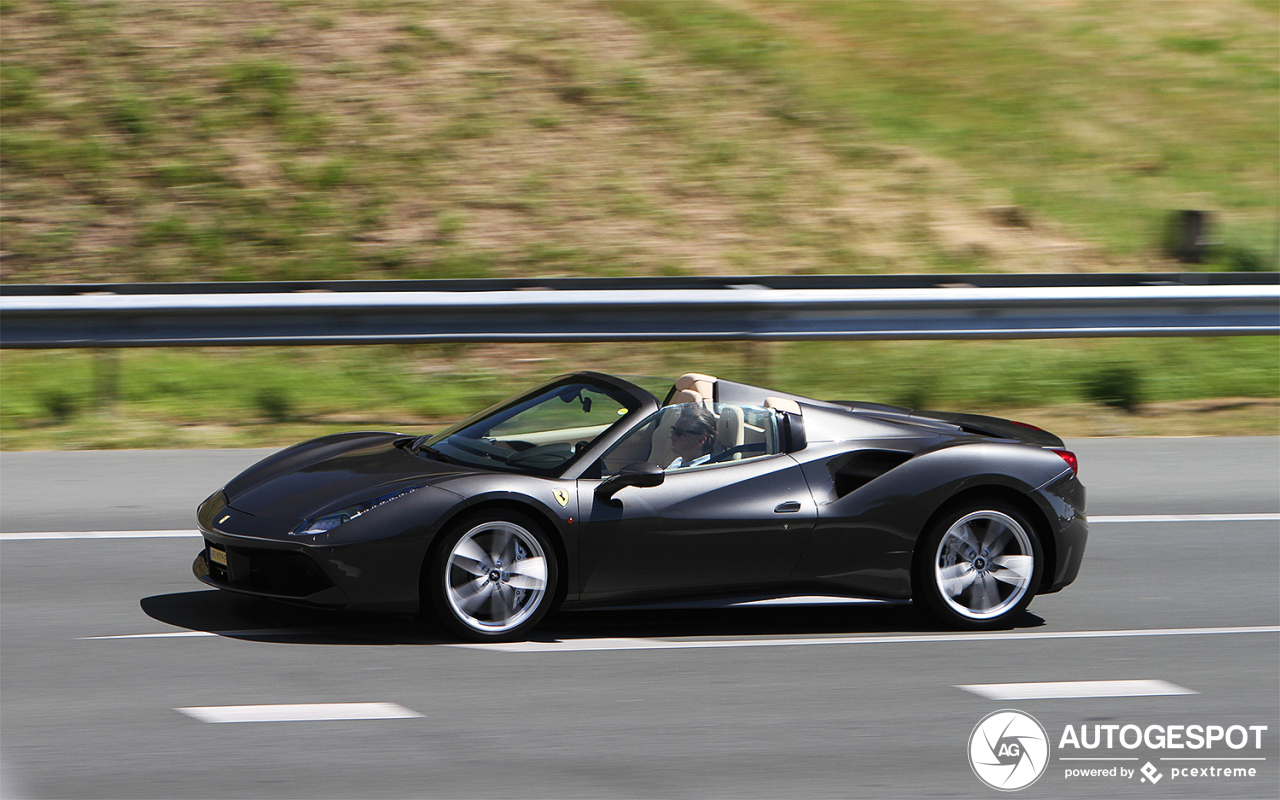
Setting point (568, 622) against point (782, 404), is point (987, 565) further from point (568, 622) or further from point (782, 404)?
point (568, 622)

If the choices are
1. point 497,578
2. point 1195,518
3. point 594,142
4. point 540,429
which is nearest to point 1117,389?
point 1195,518

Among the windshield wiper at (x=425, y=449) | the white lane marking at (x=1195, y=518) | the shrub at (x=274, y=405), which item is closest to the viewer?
the windshield wiper at (x=425, y=449)

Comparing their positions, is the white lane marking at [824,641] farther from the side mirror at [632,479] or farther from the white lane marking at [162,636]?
the white lane marking at [162,636]

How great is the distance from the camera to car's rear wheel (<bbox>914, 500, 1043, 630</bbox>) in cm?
628

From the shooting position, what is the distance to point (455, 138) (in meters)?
16.2

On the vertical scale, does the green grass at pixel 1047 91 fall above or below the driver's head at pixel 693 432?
above

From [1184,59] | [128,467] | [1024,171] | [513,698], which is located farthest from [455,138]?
[513,698]

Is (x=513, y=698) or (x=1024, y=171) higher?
(x=1024, y=171)

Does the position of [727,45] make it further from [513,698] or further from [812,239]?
[513,698]

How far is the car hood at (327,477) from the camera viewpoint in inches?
229

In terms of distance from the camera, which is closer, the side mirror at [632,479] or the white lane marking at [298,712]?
the white lane marking at [298,712]

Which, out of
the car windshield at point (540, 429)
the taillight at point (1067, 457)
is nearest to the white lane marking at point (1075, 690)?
the taillight at point (1067, 457)

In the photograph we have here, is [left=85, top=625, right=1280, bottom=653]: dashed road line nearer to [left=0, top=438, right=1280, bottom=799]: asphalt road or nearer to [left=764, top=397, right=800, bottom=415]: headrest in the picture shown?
[left=0, top=438, right=1280, bottom=799]: asphalt road

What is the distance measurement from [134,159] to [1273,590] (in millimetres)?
12268
